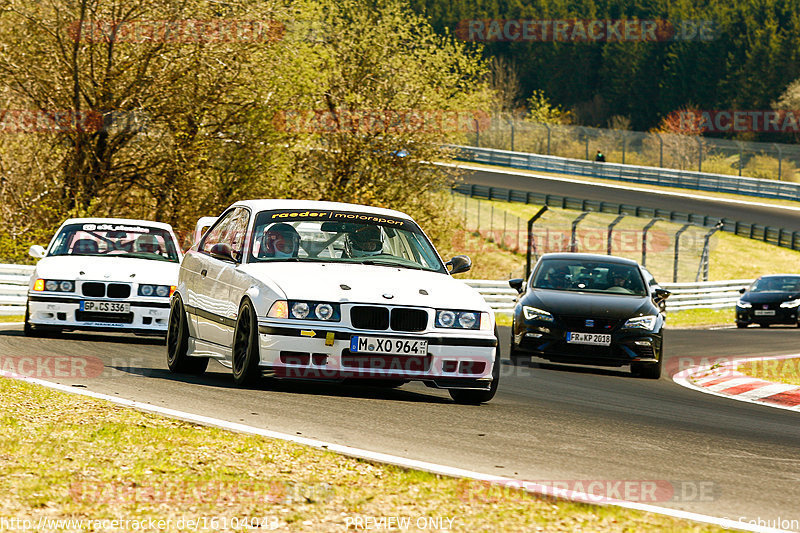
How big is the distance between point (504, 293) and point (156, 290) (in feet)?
50.9

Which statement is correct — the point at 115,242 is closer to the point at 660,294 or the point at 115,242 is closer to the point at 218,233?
the point at 218,233

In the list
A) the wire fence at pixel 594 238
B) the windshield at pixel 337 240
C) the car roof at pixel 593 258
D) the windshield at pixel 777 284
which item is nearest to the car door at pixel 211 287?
the windshield at pixel 337 240

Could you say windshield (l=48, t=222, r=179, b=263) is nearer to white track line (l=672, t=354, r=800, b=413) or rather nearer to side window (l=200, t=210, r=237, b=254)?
side window (l=200, t=210, r=237, b=254)

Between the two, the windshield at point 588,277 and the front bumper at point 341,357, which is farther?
the windshield at point 588,277

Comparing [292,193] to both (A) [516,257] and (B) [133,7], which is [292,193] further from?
(A) [516,257]

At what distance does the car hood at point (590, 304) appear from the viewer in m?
14.5

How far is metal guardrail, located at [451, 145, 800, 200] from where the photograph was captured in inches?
2468

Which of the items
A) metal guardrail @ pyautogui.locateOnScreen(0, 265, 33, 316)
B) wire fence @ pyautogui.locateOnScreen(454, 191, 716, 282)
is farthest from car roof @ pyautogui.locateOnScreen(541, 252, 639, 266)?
wire fence @ pyautogui.locateOnScreen(454, 191, 716, 282)

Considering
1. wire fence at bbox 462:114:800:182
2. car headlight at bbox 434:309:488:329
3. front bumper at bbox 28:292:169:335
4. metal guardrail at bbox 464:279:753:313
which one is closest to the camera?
car headlight at bbox 434:309:488:329

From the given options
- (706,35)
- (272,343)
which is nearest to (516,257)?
(272,343)

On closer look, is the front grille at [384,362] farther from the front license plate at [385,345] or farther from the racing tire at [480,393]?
the racing tire at [480,393]

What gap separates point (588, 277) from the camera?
1603 cm

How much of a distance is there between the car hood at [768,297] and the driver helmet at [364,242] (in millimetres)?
19328

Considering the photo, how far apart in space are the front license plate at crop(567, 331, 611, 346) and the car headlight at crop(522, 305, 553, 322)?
13.9 inches
